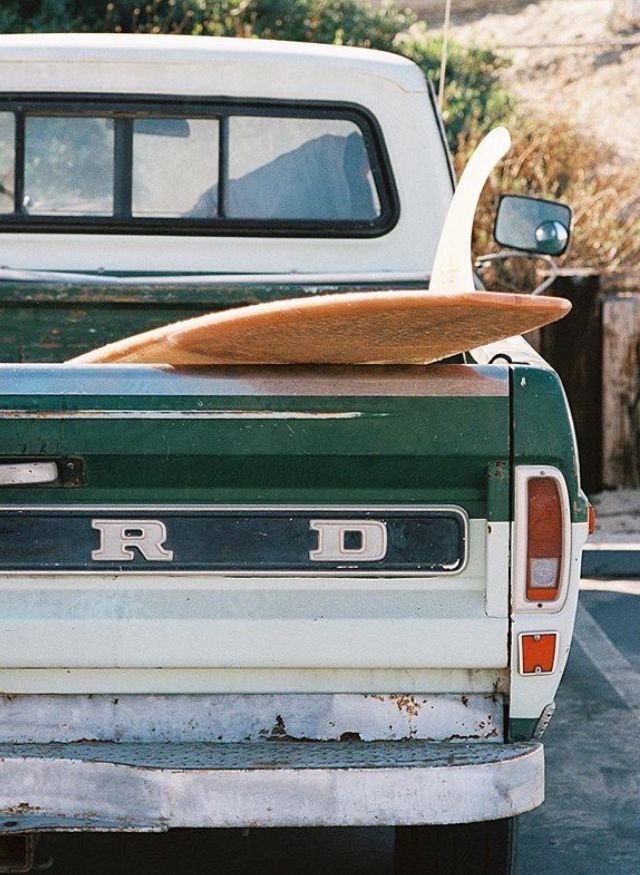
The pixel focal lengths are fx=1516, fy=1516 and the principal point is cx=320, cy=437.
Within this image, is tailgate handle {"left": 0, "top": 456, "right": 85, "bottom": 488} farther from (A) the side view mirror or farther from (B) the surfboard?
(A) the side view mirror

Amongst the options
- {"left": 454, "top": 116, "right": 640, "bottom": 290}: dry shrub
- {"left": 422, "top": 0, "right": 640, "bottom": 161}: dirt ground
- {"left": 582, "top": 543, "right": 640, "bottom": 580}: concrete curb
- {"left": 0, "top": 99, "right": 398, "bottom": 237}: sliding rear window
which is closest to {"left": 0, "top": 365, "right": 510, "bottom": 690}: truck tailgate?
{"left": 0, "top": 99, "right": 398, "bottom": 237}: sliding rear window

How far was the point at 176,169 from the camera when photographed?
16.1ft

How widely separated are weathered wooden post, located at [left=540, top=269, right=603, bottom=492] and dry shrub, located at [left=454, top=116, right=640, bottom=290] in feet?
2.76

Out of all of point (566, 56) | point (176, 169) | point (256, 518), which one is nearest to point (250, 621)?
point (256, 518)

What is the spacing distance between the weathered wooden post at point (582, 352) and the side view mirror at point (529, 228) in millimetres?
3231

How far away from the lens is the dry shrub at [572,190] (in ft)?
33.7

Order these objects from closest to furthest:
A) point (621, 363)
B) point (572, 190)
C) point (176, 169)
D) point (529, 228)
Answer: point (176, 169) → point (529, 228) → point (621, 363) → point (572, 190)

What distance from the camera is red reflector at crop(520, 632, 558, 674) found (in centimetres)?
290

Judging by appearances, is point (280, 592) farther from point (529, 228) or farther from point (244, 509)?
point (529, 228)

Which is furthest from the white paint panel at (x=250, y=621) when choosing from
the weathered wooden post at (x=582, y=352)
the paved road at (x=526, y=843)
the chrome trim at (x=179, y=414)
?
the weathered wooden post at (x=582, y=352)

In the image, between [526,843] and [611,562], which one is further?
[611,562]

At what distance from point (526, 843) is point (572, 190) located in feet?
28.5

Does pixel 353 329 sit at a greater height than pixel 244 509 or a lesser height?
greater

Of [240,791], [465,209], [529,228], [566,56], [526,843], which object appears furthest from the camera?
[566,56]
